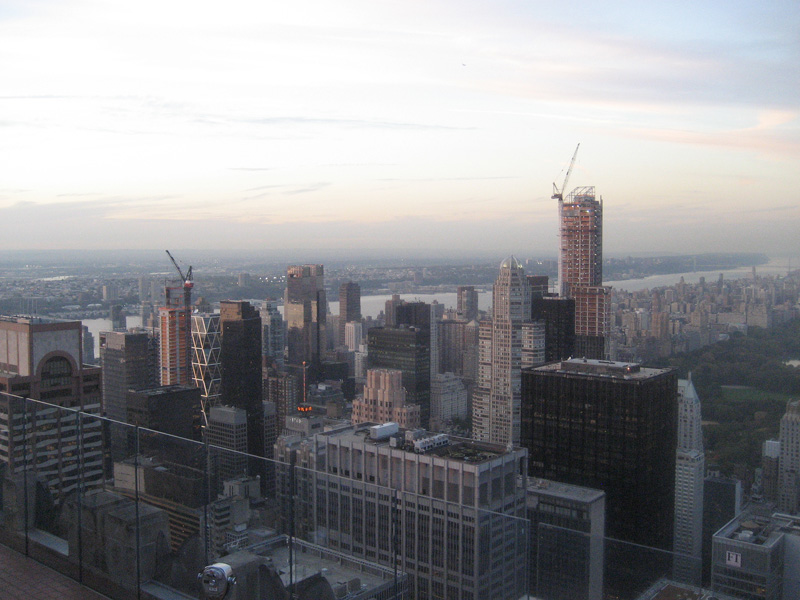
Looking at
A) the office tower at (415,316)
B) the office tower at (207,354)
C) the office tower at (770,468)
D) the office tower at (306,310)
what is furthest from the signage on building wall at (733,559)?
the office tower at (306,310)

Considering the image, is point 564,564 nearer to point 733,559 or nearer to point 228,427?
point 733,559

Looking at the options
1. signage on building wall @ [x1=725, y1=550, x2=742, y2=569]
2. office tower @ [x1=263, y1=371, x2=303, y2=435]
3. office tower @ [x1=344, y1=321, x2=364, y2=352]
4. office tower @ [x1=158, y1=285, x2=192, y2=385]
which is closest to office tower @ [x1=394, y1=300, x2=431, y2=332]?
office tower @ [x1=344, y1=321, x2=364, y2=352]

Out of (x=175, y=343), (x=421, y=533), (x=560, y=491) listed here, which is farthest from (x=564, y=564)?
(x=175, y=343)

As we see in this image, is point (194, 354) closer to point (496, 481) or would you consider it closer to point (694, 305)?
point (694, 305)

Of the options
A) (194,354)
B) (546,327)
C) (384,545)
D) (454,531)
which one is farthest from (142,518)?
(194,354)

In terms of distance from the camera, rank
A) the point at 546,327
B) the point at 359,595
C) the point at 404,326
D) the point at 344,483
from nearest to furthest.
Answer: the point at 359,595 → the point at 344,483 → the point at 546,327 → the point at 404,326
